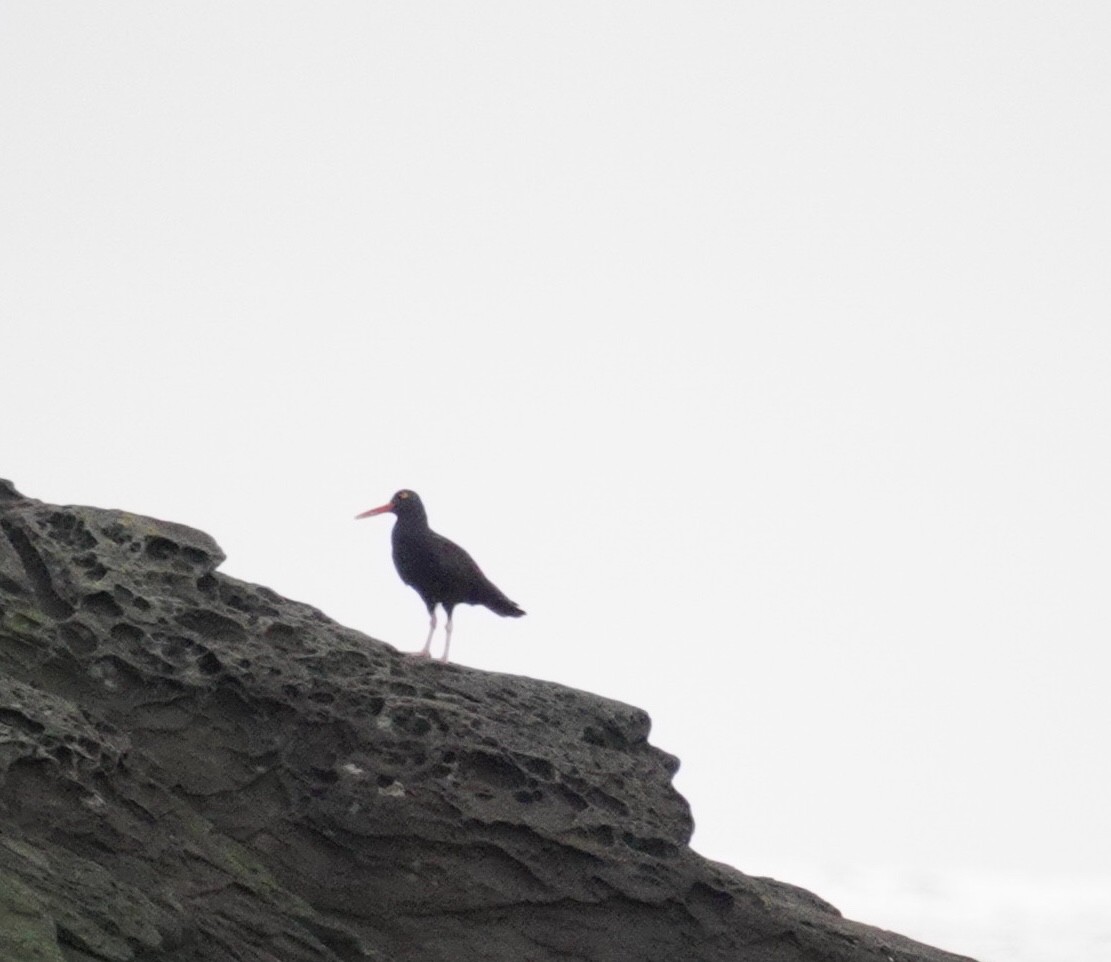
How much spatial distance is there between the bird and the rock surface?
9.33 feet

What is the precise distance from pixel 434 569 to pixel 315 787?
13.7 feet

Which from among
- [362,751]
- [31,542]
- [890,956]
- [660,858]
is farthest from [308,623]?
[890,956]

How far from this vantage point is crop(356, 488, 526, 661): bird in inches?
553

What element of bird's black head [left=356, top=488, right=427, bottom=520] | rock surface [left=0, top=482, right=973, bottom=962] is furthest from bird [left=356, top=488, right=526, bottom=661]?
rock surface [left=0, top=482, right=973, bottom=962]

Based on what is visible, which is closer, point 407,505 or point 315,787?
point 315,787

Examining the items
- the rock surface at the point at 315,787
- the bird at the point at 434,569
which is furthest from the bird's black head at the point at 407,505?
the rock surface at the point at 315,787

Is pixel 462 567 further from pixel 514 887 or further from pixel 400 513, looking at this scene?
pixel 514 887

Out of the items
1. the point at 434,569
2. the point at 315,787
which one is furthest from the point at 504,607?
the point at 315,787

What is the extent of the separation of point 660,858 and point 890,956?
74.1 inches

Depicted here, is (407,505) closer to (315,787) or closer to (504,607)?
(504,607)

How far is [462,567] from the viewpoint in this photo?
14031 mm

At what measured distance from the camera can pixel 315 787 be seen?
33.1 ft

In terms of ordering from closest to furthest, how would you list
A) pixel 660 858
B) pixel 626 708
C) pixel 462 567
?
pixel 660 858 < pixel 626 708 < pixel 462 567

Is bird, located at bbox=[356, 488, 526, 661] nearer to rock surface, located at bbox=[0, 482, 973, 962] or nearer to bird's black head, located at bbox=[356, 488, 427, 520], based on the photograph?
bird's black head, located at bbox=[356, 488, 427, 520]
